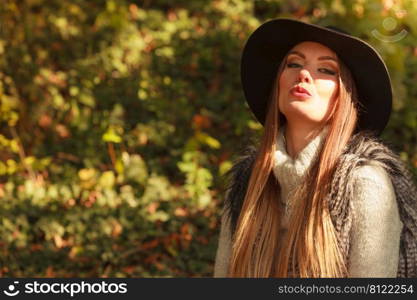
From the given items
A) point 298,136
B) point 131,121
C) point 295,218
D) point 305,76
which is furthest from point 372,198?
point 131,121

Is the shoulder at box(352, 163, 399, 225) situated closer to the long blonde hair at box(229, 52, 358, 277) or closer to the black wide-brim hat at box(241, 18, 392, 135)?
the long blonde hair at box(229, 52, 358, 277)

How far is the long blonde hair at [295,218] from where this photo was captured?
2.83 metres

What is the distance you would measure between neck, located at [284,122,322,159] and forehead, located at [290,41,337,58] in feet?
1.01

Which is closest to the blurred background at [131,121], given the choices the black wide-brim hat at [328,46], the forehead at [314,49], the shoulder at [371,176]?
the black wide-brim hat at [328,46]

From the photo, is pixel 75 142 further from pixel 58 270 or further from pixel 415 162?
pixel 415 162

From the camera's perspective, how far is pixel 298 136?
3059 millimetres

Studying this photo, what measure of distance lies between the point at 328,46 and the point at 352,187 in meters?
0.62

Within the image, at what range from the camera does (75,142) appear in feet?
23.4

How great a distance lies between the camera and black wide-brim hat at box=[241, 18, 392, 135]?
2.94 meters

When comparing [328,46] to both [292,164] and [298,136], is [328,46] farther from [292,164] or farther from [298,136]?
[292,164]

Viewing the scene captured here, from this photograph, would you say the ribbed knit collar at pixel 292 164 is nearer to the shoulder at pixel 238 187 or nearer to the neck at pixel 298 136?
the neck at pixel 298 136

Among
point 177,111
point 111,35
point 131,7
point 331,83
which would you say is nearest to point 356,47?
point 331,83

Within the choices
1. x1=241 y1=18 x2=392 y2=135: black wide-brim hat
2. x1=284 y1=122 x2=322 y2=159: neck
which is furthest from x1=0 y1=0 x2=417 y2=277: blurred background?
x1=284 y1=122 x2=322 y2=159: neck

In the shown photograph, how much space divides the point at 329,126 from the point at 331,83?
0.18 m
